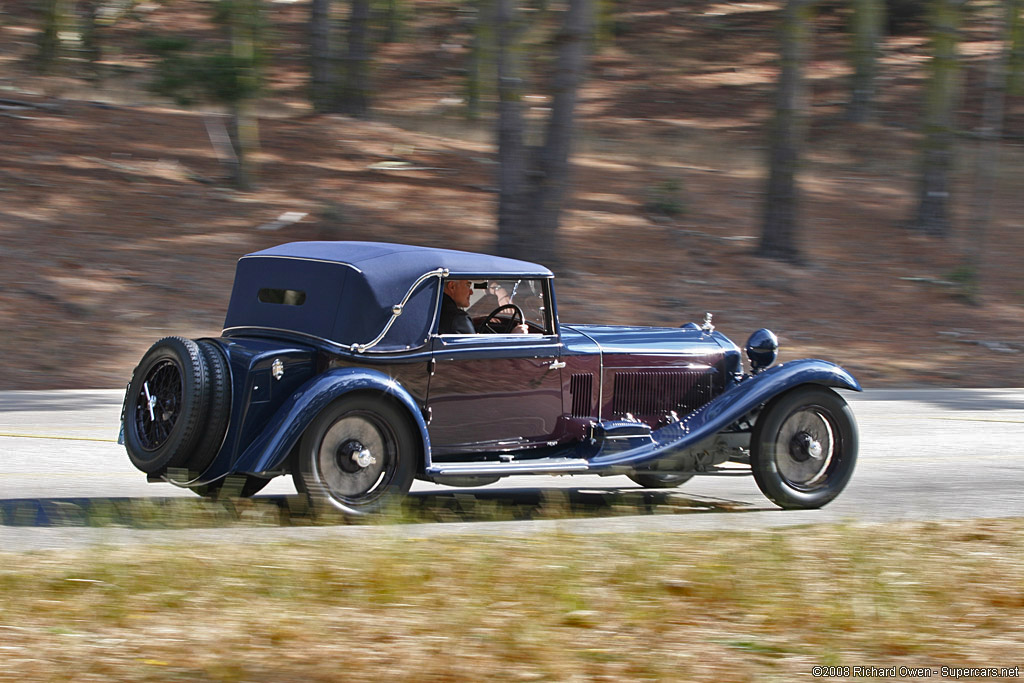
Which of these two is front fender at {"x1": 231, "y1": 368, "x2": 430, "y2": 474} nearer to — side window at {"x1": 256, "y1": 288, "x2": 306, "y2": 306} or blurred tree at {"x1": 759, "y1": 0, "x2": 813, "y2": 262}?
side window at {"x1": 256, "y1": 288, "x2": 306, "y2": 306}

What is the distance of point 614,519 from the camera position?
301 inches

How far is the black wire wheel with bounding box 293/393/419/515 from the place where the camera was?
6.86 m

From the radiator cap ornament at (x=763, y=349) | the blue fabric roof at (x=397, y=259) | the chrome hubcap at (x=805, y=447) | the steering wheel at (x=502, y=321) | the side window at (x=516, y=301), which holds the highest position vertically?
the blue fabric roof at (x=397, y=259)

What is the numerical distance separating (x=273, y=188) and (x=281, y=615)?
1866 centimetres

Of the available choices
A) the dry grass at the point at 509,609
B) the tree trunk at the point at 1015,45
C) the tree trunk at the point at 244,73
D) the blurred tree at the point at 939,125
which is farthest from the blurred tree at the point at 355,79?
the dry grass at the point at 509,609

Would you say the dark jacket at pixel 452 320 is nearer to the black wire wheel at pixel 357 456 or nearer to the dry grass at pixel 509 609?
the black wire wheel at pixel 357 456

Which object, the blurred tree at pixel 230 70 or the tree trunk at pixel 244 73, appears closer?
the blurred tree at pixel 230 70

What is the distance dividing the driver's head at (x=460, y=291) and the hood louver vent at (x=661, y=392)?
3.84 ft

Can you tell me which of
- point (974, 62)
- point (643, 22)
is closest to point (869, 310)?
point (974, 62)

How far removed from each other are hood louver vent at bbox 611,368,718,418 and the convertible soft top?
0.98 meters

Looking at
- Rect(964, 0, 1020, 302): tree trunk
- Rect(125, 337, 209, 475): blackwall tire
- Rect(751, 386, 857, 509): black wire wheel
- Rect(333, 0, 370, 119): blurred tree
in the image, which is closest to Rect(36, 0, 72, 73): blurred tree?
Rect(333, 0, 370, 119): blurred tree

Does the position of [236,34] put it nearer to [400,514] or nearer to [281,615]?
[400,514]

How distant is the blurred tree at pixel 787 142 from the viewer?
66.8ft

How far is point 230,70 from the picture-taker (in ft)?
70.5
